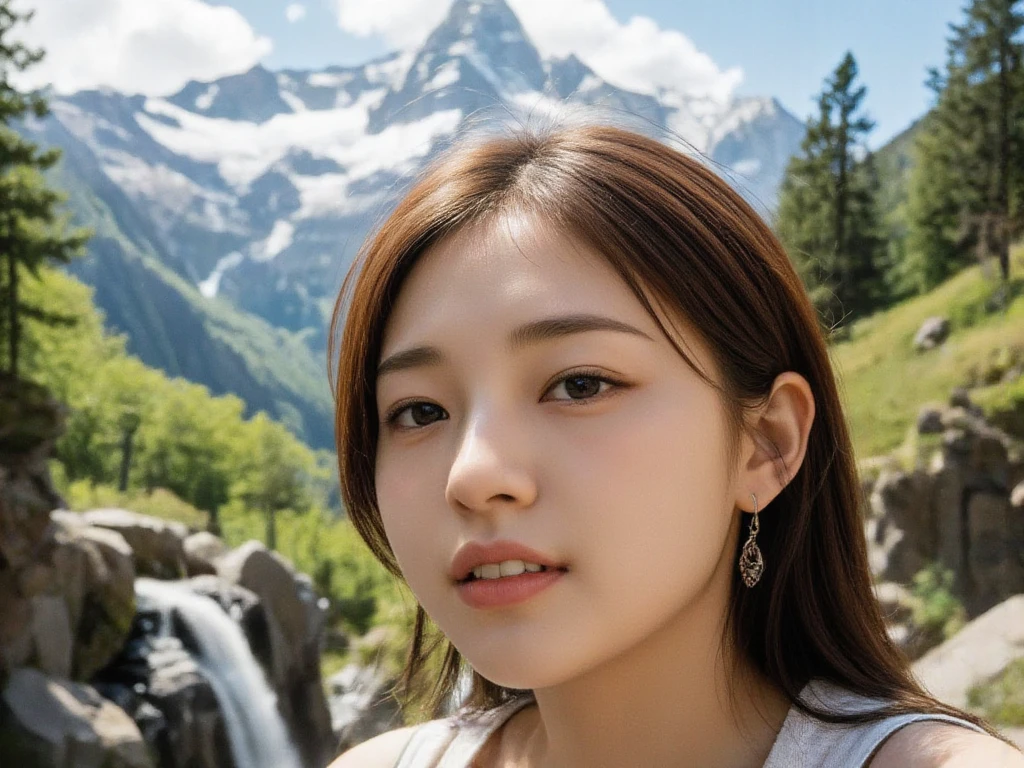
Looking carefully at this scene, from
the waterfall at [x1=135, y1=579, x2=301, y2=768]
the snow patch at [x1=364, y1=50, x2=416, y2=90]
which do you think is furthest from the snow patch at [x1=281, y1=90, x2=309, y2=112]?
the waterfall at [x1=135, y1=579, x2=301, y2=768]

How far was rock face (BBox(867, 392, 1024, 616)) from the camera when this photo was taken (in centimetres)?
452

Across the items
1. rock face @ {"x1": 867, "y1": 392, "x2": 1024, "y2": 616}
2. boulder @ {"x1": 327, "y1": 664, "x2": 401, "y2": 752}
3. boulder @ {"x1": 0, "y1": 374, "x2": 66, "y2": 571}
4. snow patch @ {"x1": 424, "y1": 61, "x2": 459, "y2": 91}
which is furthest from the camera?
boulder @ {"x1": 327, "y1": 664, "x2": 401, "y2": 752}

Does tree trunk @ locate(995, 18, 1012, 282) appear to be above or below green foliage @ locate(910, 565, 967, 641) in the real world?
A: above

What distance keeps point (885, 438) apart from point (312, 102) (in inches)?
288

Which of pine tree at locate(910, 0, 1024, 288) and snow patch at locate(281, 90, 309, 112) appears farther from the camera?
snow patch at locate(281, 90, 309, 112)

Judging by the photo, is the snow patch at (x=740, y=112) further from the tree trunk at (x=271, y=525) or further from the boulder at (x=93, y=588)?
the boulder at (x=93, y=588)

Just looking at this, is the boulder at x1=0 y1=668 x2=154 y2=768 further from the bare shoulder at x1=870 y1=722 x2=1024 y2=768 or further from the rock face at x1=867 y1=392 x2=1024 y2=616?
the bare shoulder at x1=870 y1=722 x2=1024 y2=768

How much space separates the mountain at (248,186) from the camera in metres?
6.19

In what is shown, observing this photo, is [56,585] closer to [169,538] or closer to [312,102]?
[169,538]

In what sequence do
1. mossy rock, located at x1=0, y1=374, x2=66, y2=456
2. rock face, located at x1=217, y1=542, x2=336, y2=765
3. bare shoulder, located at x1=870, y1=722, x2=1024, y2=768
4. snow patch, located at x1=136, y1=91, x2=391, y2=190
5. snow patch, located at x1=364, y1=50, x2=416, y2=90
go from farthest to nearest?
1. snow patch, located at x1=364, y1=50, x2=416, y2=90
2. snow patch, located at x1=136, y1=91, x2=391, y2=190
3. rock face, located at x1=217, y1=542, x2=336, y2=765
4. mossy rock, located at x1=0, y1=374, x2=66, y2=456
5. bare shoulder, located at x1=870, y1=722, x2=1024, y2=768

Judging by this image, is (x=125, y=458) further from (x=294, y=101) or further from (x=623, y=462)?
(x=294, y=101)

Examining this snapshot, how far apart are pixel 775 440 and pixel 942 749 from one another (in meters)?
0.21

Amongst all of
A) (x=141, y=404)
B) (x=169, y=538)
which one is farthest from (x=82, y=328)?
(x=169, y=538)

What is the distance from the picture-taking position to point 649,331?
1.90ft
